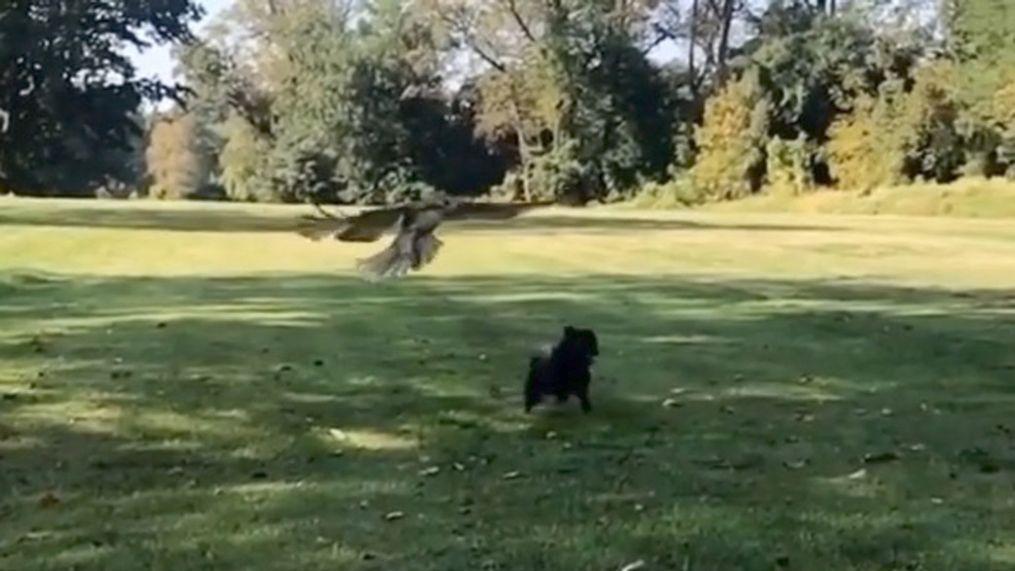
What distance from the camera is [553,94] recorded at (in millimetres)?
46938

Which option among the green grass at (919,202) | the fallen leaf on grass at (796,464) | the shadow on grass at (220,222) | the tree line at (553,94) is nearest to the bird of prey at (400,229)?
the fallen leaf on grass at (796,464)

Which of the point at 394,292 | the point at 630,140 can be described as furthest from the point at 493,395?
the point at 630,140

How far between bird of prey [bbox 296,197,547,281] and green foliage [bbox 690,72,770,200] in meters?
42.1

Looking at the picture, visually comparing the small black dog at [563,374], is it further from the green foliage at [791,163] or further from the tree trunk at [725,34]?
the tree trunk at [725,34]

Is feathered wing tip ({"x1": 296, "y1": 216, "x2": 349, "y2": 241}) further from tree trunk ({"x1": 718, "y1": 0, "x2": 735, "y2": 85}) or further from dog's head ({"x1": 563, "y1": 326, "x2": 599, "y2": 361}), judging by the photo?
tree trunk ({"x1": 718, "y1": 0, "x2": 735, "y2": 85})

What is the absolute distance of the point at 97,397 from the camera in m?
8.08

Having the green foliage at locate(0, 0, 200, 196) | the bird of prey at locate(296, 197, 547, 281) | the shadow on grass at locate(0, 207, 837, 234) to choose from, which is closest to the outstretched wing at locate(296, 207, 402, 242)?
the bird of prey at locate(296, 197, 547, 281)

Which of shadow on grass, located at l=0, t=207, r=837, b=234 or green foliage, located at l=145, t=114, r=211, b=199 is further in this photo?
green foliage, located at l=145, t=114, r=211, b=199

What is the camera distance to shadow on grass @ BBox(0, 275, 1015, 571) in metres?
4.92

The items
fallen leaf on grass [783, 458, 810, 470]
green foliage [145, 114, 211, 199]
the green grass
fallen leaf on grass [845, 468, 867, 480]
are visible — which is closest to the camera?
fallen leaf on grass [845, 468, 867, 480]

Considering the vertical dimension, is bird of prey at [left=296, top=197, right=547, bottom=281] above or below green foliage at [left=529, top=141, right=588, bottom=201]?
above

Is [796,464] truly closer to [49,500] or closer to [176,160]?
[49,500]

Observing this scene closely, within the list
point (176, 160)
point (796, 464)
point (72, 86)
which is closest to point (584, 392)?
point (796, 464)

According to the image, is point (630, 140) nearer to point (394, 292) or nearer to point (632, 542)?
point (394, 292)
